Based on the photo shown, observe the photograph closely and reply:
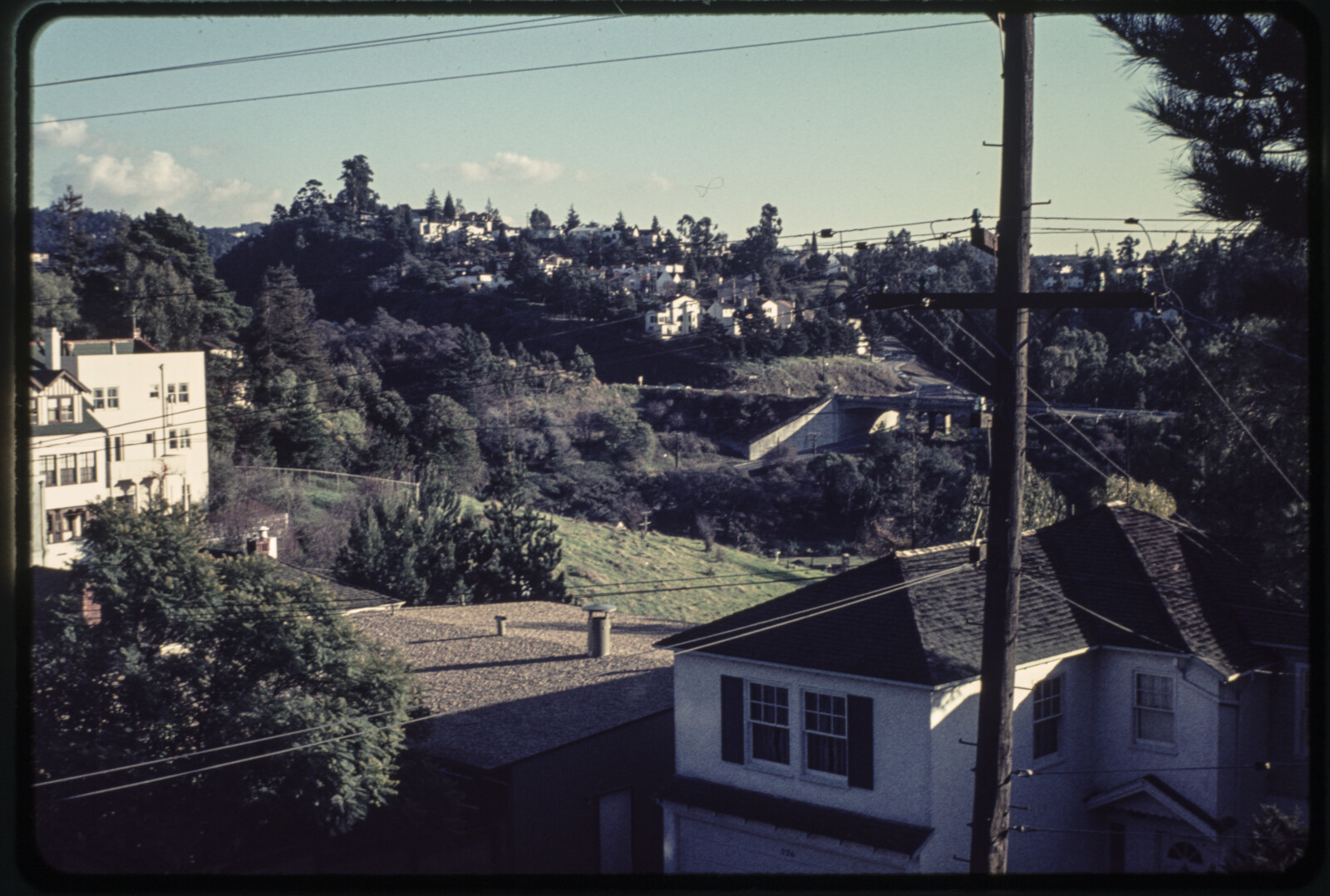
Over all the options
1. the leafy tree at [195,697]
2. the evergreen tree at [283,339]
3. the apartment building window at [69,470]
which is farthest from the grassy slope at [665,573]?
the apartment building window at [69,470]

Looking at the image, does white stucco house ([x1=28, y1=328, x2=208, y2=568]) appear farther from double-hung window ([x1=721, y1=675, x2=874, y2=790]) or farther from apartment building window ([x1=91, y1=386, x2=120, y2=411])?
double-hung window ([x1=721, y1=675, x2=874, y2=790])

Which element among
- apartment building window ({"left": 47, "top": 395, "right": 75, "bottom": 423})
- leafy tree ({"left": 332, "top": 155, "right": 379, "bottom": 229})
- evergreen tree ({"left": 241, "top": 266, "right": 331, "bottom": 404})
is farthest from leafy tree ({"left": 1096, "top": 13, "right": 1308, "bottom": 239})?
leafy tree ({"left": 332, "top": 155, "right": 379, "bottom": 229})

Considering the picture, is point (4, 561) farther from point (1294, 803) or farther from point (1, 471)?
point (1294, 803)

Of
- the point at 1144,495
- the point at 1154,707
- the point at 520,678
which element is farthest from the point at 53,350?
the point at 1144,495

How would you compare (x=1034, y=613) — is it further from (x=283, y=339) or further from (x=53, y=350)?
(x=283, y=339)

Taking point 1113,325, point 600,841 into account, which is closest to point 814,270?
point 1113,325

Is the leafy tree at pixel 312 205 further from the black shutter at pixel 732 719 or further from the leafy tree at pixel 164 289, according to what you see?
the black shutter at pixel 732 719
